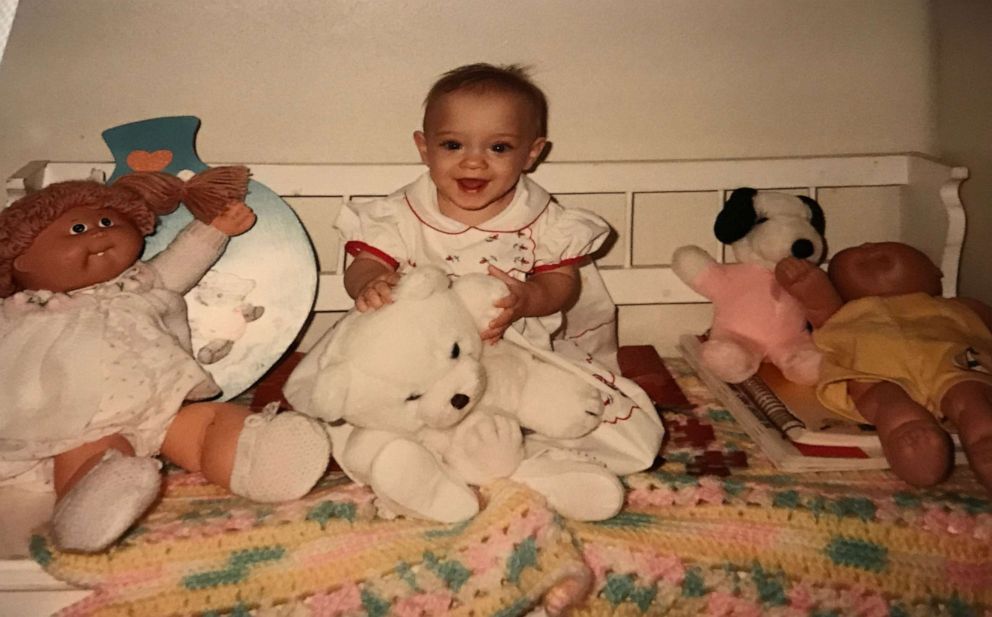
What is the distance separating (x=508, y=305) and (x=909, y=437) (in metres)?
0.54

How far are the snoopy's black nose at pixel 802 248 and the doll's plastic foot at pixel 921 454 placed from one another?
39cm

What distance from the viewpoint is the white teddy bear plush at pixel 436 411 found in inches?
36.1

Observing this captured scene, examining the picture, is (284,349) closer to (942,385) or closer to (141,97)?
(141,97)

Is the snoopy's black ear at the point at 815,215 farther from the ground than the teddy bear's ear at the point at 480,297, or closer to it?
farther from the ground

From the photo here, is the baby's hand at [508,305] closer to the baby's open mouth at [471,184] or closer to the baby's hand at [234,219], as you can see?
the baby's open mouth at [471,184]

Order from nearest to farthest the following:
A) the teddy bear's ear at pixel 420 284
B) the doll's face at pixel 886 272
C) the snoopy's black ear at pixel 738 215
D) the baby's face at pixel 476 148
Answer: the teddy bear's ear at pixel 420 284 < the baby's face at pixel 476 148 < the doll's face at pixel 886 272 < the snoopy's black ear at pixel 738 215

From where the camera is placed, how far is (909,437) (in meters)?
1.00

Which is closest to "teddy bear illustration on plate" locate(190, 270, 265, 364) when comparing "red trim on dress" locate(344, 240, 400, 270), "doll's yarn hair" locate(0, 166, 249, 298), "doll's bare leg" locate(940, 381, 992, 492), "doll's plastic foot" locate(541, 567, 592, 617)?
"doll's yarn hair" locate(0, 166, 249, 298)

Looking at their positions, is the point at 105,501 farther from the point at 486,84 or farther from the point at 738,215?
the point at 738,215

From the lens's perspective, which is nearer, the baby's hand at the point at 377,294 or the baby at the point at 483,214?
the baby's hand at the point at 377,294

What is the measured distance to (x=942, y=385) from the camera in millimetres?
1066

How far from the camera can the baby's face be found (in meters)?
1.08

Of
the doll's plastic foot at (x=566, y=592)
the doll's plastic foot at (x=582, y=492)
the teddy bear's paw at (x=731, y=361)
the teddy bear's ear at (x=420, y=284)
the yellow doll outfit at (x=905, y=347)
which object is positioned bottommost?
the doll's plastic foot at (x=566, y=592)

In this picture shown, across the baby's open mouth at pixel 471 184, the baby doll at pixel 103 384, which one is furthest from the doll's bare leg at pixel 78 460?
the baby's open mouth at pixel 471 184
